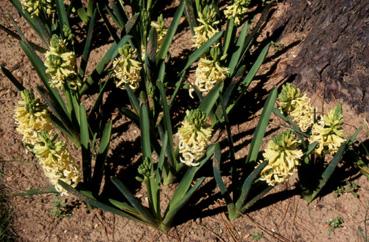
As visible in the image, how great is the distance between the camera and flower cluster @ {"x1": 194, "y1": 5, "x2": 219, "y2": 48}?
10.7 feet

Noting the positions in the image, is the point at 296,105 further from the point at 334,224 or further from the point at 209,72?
the point at 334,224

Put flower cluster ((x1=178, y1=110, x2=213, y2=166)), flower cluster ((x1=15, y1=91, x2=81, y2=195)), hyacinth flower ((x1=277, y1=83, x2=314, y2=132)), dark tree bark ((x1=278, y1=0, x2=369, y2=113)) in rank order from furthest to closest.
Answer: dark tree bark ((x1=278, y1=0, x2=369, y2=113))
hyacinth flower ((x1=277, y1=83, x2=314, y2=132))
flower cluster ((x1=15, y1=91, x2=81, y2=195))
flower cluster ((x1=178, y1=110, x2=213, y2=166))

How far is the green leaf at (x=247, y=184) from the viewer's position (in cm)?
274

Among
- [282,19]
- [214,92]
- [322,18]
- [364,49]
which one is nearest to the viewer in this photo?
[214,92]

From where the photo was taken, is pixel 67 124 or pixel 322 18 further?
pixel 322 18

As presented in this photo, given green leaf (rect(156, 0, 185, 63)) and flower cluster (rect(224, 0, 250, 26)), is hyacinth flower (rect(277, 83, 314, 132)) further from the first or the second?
green leaf (rect(156, 0, 185, 63))

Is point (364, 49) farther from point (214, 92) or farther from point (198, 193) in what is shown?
point (198, 193)

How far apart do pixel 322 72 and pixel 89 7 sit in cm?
198

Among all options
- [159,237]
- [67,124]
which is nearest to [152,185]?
[159,237]

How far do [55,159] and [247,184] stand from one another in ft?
3.55

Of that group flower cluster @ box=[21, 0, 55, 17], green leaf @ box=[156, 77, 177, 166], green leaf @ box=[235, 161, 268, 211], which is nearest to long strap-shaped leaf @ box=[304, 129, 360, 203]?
green leaf @ box=[235, 161, 268, 211]

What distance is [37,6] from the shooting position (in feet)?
12.0

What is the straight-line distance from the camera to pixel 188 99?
4.00m

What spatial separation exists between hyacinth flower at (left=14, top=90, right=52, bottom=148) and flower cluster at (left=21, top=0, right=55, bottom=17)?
1074 mm
